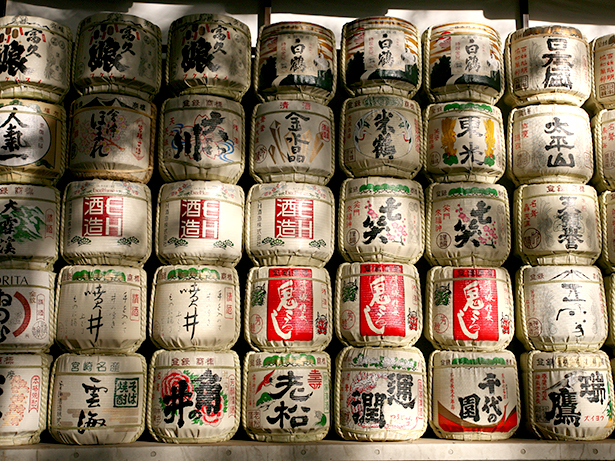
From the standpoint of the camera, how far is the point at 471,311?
11.4 ft

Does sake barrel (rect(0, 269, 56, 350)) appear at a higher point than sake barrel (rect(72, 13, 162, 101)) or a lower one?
lower

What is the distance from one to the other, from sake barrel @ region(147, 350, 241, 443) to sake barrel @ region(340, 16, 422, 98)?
174 centimetres

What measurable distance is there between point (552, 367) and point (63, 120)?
298cm

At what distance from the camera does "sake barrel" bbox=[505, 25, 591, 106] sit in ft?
12.2

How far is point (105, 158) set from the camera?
3.47 metres

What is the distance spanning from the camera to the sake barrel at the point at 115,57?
357 cm

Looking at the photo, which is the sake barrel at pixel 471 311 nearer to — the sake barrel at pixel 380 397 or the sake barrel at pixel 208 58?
the sake barrel at pixel 380 397

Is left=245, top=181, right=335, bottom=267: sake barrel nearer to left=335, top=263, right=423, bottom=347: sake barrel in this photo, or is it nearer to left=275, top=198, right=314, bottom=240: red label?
left=275, top=198, right=314, bottom=240: red label

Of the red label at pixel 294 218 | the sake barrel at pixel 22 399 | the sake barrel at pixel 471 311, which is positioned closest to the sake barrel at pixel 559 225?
the sake barrel at pixel 471 311

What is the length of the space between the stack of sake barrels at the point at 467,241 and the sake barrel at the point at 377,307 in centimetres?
15

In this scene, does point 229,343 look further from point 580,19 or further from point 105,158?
point 580,19

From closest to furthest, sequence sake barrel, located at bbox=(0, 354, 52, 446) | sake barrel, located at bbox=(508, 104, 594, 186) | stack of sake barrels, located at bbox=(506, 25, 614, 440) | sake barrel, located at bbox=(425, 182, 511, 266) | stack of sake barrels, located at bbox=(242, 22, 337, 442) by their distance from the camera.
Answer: sake barrel, located at bbox=(0, 354, 52, 446)
stack of sake barrels, located at bbox=(242, 22, 337, 442)
stack of sake barrels, located at bbox=(506, 25, 614, 440)
sake barrel, located at bbox=(425, 182, 511, 266)
sake barrel, located at bbox=(508, 104, 594, 186)

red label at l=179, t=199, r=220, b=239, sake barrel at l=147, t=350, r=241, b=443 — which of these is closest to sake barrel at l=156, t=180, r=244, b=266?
red label at l=179, t=199, r=220, b=239

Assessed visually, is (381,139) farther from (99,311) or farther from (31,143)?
(31,143)
